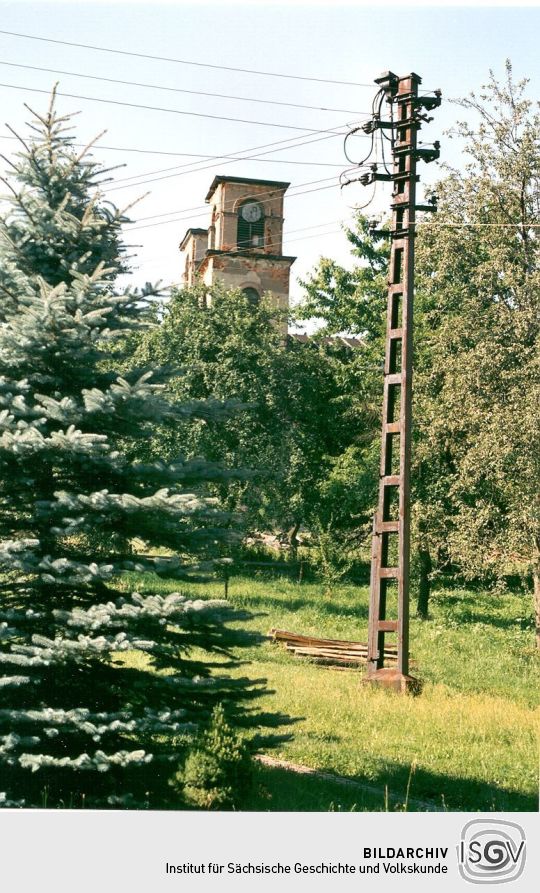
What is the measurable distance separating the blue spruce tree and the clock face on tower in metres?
36.8

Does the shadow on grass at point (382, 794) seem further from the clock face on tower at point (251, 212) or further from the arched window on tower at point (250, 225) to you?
the clock face on tower at point (251, 212)

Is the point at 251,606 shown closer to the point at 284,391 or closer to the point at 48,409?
the point at 284,391

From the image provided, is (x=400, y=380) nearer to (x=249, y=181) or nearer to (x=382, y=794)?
(x=382, y=794)

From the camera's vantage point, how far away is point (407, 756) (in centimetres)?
1096

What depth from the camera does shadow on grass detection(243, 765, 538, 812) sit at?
Answer: 853 cm

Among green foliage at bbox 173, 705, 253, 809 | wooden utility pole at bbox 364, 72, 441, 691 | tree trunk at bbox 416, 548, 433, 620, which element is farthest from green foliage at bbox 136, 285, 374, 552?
green foliage at bbox 173, 705, 253, 809

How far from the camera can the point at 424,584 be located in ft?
89.2

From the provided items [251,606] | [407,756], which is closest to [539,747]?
[407,756]

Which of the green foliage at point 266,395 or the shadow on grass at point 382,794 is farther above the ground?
the green foliage at point 266,395

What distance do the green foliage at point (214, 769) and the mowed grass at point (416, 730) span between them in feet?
1.61

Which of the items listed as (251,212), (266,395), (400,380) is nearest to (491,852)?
(400,380)

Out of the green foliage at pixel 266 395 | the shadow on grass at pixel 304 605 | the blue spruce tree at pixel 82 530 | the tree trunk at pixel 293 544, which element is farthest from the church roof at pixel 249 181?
the blue spruce tree at pixel 82 530

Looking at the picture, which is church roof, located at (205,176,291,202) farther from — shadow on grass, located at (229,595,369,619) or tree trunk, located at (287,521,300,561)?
shadow on grass, located at (229,595,369,619)

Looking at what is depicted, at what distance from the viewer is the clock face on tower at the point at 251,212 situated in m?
44.2
